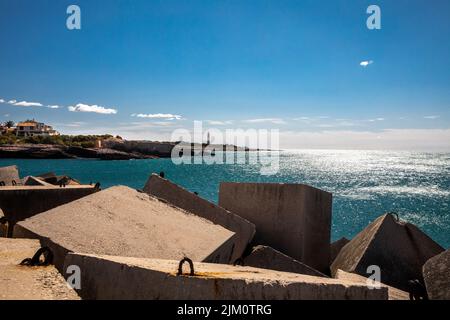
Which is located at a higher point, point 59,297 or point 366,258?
point 59,297

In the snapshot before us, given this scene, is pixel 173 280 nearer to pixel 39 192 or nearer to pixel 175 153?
pixel 39 192

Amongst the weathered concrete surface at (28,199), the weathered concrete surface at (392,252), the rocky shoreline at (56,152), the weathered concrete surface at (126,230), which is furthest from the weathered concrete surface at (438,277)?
the rocky shoreline at (56,152)

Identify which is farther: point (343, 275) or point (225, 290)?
point (343, 275)

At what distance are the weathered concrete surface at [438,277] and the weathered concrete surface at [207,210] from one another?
227cm

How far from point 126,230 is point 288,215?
2732 millimetres

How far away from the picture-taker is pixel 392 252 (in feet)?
17.7

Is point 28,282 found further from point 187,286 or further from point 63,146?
point 63,146

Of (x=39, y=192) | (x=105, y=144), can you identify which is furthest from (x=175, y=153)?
(x=39, y=192)

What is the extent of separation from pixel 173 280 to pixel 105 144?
5715 inches

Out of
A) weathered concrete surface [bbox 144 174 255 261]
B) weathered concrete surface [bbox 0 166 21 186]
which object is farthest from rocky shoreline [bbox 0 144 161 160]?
weathered concrete surface [bbox 144 174 255 261]

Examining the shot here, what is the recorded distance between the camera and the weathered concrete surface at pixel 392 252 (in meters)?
5.16

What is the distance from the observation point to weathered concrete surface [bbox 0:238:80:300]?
2137 millimetres

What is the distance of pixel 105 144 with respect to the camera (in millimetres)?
140875
